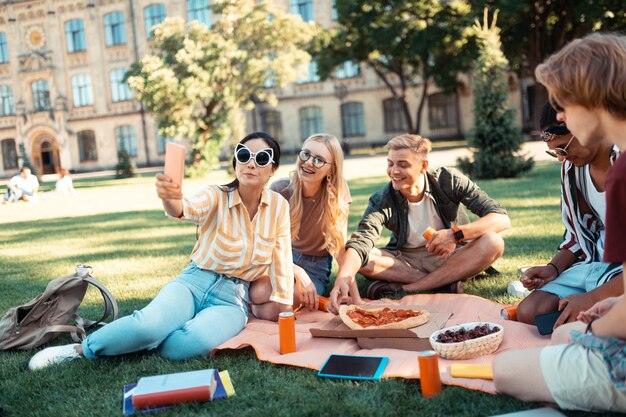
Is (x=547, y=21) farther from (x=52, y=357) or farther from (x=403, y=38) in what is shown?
(x=52, y=357)

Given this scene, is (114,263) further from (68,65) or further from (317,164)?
(68,65)

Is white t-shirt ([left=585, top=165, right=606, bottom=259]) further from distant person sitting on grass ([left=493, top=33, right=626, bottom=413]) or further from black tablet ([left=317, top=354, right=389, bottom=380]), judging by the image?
black tablet ([left=317, top=354, right=389, bottom=380])

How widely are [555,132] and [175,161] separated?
86.1 inches

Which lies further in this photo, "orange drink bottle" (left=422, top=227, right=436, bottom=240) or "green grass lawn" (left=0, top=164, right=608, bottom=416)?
"orange drink bottle" (left=422, top=227, right=436, bottom=240)

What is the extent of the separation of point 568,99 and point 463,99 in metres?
34.8

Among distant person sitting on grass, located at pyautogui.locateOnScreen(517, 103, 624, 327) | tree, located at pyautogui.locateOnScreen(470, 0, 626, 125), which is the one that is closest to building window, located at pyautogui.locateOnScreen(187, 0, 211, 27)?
tree, located at pyautogui.locateOnScreen(470, 0, 626, 125)

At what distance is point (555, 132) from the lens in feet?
12.5

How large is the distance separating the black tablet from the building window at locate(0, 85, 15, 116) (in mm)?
44521

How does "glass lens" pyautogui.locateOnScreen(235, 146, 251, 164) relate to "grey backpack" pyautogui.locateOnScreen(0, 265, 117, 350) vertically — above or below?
above

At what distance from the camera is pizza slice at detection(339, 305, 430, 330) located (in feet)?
13.0

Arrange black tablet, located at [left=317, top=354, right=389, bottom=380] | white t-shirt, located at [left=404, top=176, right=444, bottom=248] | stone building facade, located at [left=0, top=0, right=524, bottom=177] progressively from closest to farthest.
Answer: black tablet, located at [left=317, top=354, right=389, bottom=380] → white t-shirt, located at [left=404, top=176, right=444, bottom=248] → stone building facade, located at [left=0, top=0, right=524, bottom=177]

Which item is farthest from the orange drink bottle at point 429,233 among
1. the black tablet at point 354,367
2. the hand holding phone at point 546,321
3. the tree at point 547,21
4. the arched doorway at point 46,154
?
the arched doorway at point 46,154

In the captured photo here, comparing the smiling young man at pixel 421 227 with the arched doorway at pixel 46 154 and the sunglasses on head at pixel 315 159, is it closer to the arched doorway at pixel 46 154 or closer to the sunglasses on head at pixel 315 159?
the sunglasses on head at pixel 315 159

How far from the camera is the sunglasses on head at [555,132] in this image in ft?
12.4
